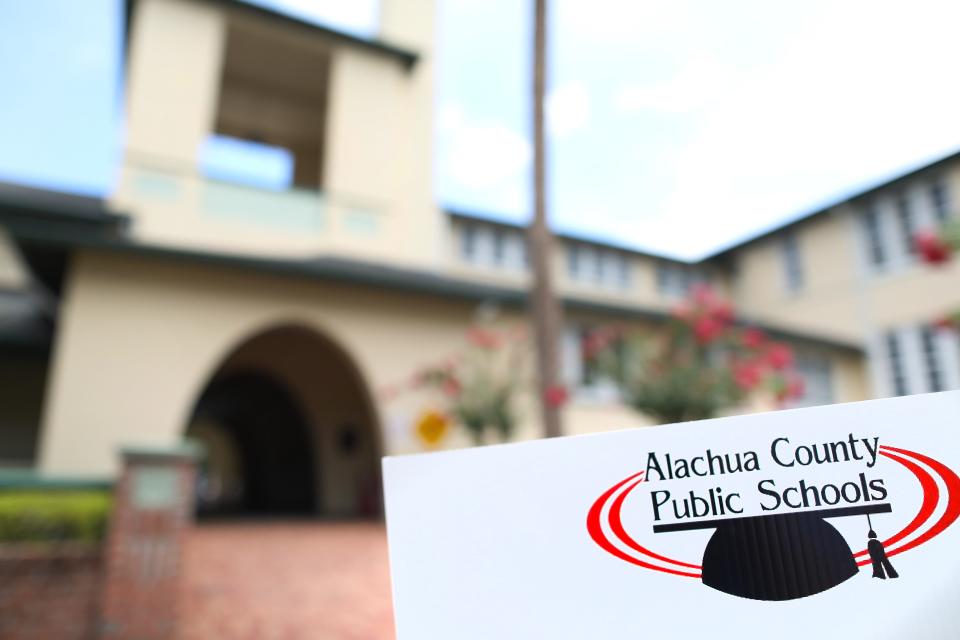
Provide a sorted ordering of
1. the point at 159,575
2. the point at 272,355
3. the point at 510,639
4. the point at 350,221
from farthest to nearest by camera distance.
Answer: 1. the point at 272,355
2. the point at 350,221
3. the point at 159,575
4. the point at 510,639

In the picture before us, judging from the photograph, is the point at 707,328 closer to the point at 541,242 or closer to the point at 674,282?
the point at 541,242

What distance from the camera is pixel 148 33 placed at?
31.8 ft

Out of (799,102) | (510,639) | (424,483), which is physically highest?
(799,102)

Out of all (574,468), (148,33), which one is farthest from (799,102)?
(148,33)

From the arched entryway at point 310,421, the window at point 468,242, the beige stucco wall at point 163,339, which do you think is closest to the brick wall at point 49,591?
the beige stucco wall at point 163,339

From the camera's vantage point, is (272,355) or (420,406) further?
(272,355)

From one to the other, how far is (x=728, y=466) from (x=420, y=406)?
8804mm

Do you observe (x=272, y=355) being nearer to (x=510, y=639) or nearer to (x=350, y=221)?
(x=350, y=221)

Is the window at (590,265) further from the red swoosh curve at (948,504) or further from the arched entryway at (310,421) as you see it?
the red swoosh curve at (948,504)

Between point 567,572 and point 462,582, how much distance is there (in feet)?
0.58

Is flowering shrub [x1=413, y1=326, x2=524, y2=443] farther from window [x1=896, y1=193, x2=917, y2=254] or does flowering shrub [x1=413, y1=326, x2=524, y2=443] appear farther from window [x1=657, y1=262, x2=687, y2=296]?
window [x1=896, y1=193, x2=917, y2=254]

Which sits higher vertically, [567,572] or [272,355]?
[272,355]

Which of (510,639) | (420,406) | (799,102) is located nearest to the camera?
(510,639)

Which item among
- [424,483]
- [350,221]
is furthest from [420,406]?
[424,483]
